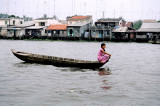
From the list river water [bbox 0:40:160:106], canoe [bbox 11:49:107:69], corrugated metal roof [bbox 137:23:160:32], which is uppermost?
corrugated metal roof [bbox 137:23:160:32]

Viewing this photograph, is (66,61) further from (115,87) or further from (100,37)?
(100,37)

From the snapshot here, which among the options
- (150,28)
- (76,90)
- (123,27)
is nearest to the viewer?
(76,90)

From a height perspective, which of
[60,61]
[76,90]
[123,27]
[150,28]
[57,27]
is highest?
[57,27]

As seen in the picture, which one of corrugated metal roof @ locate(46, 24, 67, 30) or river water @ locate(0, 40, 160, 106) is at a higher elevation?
A: corrugated metal roof @ locate(46, 24, 67, 30)

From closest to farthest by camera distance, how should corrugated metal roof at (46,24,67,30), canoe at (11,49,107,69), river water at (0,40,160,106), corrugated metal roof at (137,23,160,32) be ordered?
1. river water at (0,40,160,106)
2. canoe at (11,49,107,69)
3. corrugated metal roof at (137,23,160,32)
4. corrugated metal roof at (46,24,67,30)

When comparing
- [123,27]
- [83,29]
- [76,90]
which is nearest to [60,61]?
[76,90]

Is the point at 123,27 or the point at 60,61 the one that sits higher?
the point at 123,27

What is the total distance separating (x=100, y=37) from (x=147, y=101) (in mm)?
42310

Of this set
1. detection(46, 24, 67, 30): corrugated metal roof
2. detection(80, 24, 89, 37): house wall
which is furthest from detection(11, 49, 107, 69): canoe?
detection(46, 24, 67, 30): corrugated metal roof

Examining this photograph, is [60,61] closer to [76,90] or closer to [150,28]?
[76,90]

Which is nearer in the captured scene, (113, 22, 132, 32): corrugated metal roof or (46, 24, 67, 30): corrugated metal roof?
A: (113, 22, 132, 32): corrugated metal roof

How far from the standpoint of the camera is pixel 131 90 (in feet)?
27.8

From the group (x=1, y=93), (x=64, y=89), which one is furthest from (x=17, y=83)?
(x=64, y=89)

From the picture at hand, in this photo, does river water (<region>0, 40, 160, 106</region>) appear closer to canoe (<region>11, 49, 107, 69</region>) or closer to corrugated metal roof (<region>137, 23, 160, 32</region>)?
canoe (<region>11, 49, 107, 69</region>)
